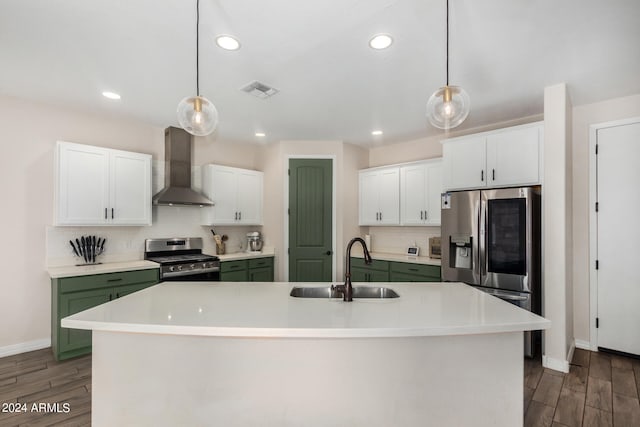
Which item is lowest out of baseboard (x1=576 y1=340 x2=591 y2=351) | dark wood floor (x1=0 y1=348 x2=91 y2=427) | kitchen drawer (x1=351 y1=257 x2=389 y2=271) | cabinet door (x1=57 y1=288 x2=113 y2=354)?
dark wood floor (x1=0 y1=348 x2=91 y2=427)

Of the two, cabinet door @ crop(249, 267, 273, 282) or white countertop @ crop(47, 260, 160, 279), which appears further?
cabinet door @ crop(249, 267, 273, 282)

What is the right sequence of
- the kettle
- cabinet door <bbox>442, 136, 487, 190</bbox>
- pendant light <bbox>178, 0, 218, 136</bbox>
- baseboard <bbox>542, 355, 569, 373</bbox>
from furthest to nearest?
the kettle
cabinet door <bbox>442, 136, 487, 190</bbox>
baseboard <bbox>542, 355, 569, 373</bbox>
pendant light <bbox>178, 0, 218, 136</bbox>

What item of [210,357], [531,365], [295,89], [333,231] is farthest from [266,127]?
[531,365]

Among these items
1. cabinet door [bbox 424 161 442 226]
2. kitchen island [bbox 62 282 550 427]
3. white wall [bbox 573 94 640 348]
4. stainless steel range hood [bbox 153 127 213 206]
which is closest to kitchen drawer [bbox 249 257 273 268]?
stainless steel range hood [bbox 153 127 213 206]

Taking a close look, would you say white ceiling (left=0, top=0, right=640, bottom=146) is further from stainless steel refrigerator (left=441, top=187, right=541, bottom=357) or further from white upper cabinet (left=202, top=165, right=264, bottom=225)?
white upper cabinet (left=202, top=165, right=264, bottom=225)

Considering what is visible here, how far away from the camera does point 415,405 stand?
5.17 feet

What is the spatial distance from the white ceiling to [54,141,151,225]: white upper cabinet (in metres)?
0.55

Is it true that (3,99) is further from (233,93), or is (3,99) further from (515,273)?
(515,273)

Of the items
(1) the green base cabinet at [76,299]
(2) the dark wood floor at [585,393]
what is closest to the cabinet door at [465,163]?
(2) the dark wood floor at [585,393]

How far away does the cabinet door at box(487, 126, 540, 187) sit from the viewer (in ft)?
10.6

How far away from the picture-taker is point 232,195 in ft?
15.7

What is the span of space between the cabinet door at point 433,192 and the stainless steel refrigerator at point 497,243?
21.8 inches

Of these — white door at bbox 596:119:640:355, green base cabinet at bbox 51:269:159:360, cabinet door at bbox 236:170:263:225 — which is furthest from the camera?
cabinet door at bbox 236:170:263:225

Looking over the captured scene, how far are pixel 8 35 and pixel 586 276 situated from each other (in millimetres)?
5536
